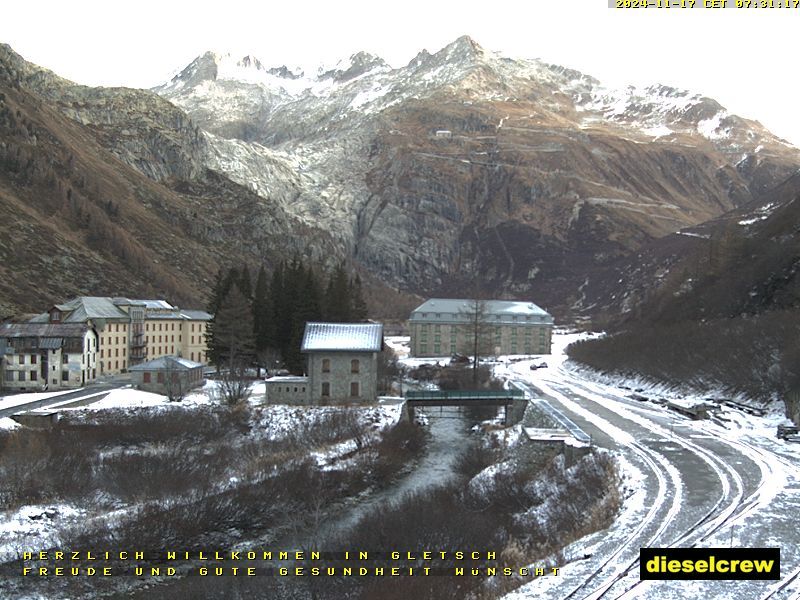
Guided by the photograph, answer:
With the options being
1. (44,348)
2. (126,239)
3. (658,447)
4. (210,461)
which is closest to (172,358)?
(44,348)

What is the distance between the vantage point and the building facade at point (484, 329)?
112 m

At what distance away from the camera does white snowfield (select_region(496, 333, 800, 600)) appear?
59.2 feet

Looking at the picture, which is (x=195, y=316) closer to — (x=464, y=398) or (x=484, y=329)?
(x=464, y=398)

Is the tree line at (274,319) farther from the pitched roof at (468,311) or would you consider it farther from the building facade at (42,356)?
the pitched roof at (468,311)

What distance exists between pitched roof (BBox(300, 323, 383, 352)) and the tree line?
9.88m

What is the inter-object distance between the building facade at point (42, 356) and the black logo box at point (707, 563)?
5638cm

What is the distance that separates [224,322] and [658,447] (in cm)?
4350

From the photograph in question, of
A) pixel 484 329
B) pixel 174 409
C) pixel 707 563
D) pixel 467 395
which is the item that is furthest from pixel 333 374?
pixel 484 329

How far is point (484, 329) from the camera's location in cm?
10862

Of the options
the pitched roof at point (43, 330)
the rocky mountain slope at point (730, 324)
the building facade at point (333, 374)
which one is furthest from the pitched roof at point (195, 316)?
the rocky mountain slope at point (730, 324)

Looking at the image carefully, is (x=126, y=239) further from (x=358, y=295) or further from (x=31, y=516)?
(x=31, y=516)

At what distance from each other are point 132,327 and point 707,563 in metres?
67.8

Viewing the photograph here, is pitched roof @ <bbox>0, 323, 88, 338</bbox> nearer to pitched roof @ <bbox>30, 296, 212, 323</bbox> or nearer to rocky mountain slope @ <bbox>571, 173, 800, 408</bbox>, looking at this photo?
pitched roof @ <bbox>30, 296, 212, 323</bbox>

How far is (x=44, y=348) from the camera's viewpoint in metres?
60.7
